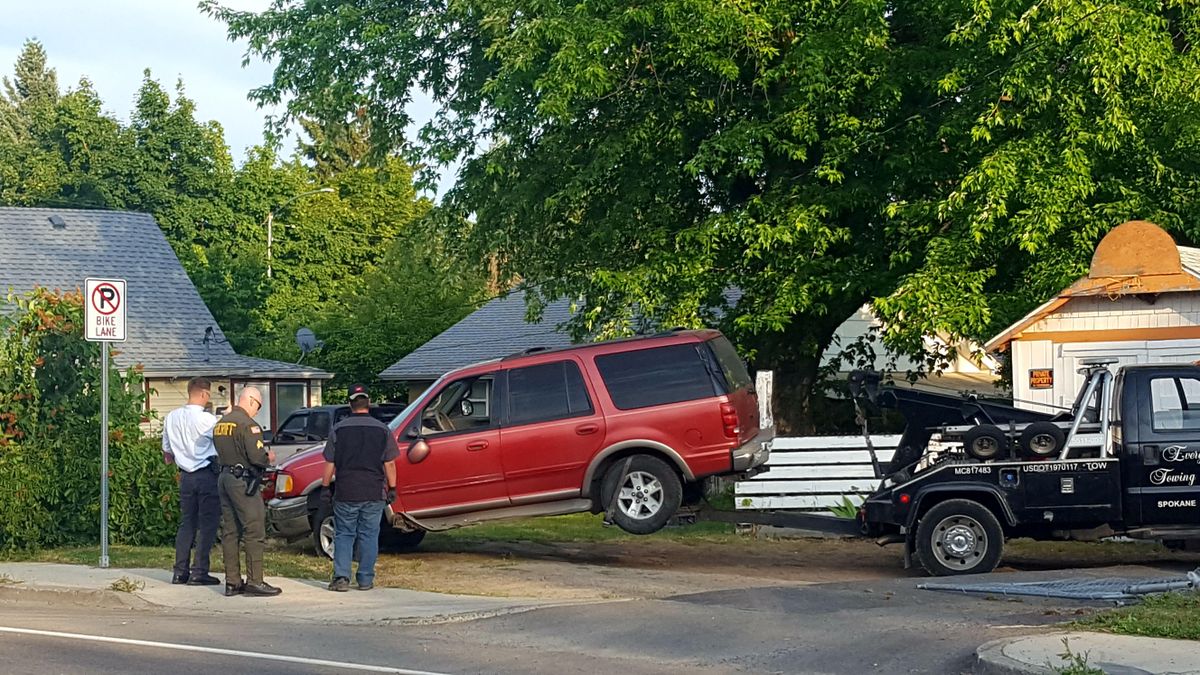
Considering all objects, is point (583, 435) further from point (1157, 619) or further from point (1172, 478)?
point (1157, 619)

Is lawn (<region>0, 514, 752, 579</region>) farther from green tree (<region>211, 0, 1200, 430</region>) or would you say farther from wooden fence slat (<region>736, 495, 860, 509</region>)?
green tree (<region>211, 0, 1200, 430</region>)

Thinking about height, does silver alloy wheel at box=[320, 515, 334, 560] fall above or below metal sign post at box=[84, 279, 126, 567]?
below

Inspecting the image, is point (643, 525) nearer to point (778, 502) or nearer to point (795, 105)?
point (778, 502)

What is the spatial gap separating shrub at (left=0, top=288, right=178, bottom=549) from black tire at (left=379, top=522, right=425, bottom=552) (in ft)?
8.50

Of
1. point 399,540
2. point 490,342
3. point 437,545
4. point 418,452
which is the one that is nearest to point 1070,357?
point 437,545

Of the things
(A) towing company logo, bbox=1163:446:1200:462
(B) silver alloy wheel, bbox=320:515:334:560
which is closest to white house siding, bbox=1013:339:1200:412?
(A) towing company logo, bbox=1163:446:1200:462

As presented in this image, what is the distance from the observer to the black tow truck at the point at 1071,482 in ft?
43.2

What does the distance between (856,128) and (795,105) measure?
880 millimetres

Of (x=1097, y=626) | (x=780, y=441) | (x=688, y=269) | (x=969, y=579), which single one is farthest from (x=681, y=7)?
(x=1097, y=626)

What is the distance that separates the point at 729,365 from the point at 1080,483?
12.3 feet

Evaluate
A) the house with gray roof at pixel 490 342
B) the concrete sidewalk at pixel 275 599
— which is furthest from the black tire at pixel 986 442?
the house with gray roof at pixel 490 342

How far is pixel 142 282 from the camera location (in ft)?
109

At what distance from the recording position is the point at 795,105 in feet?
65.6

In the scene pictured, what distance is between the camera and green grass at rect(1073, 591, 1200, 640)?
9.76 metres
